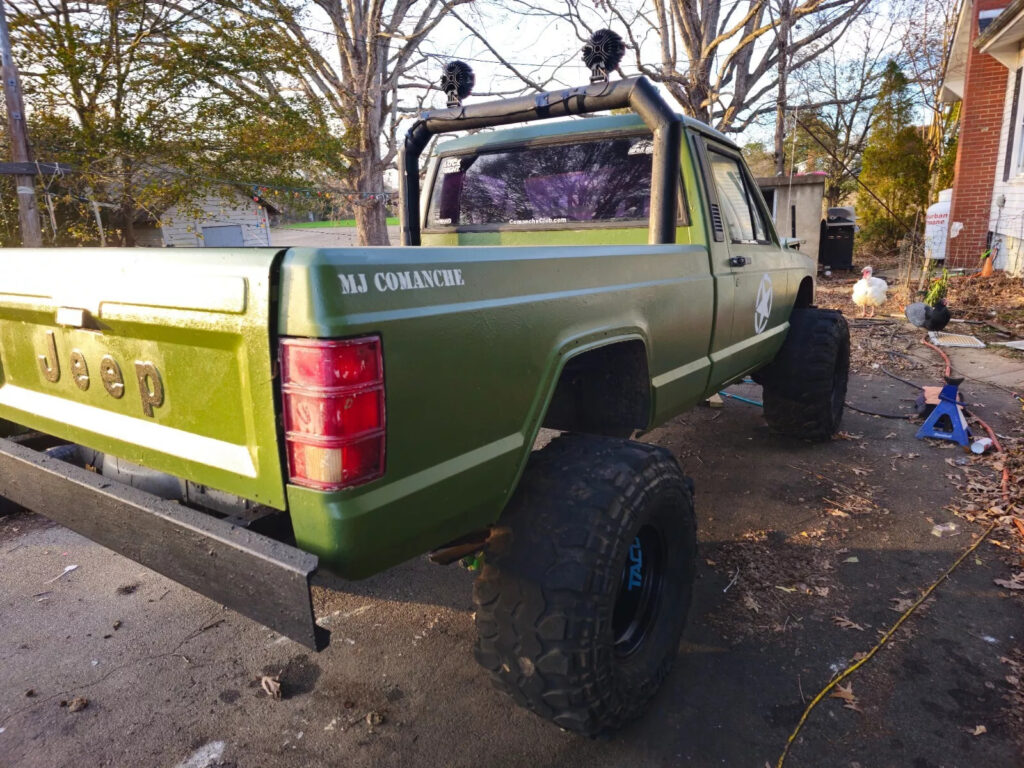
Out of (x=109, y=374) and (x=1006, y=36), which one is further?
(x=1006, y=36)

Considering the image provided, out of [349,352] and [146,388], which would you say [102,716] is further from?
[349,352]

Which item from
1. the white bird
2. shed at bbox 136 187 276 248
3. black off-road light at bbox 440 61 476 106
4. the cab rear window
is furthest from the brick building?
shed at bbox 136 187 276 248

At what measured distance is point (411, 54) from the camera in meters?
20.3

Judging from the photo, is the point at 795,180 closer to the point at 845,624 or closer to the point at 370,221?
the point at 370,221

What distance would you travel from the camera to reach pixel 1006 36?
10.4m

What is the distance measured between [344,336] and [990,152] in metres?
14.5

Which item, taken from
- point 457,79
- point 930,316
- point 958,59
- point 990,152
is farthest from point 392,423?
point 958,59

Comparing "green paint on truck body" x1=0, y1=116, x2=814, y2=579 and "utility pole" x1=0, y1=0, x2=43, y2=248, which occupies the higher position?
"utility pole" x1=0, y1=0, x2=43, y2=248

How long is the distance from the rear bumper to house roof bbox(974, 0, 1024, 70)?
12.4m

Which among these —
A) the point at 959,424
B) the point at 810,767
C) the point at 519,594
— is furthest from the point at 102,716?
the point at 959,424

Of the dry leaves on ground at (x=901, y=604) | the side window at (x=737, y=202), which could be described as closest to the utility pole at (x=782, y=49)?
the side window at (x=737, y=202)

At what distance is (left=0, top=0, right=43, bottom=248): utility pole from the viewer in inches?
324

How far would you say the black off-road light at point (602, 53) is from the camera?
3.17 metres

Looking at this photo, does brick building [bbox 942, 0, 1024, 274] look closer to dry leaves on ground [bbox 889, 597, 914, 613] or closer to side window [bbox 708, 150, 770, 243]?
side window [bbox 708, 150, 770, 243]
